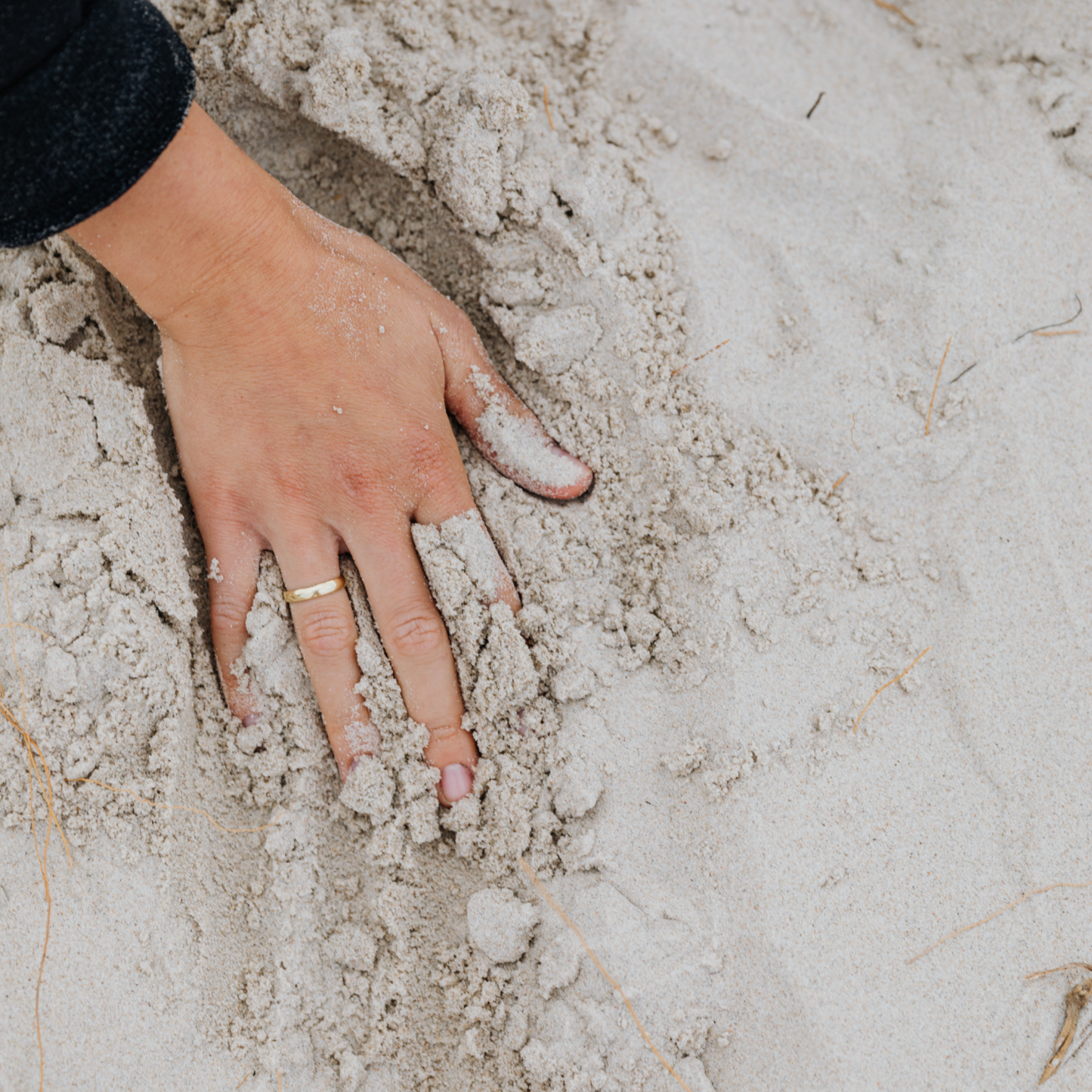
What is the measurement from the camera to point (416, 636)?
1.66 meters

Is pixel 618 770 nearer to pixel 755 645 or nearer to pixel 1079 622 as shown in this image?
pixel 755 645

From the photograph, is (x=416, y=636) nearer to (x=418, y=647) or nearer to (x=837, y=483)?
(x=418, y=647)

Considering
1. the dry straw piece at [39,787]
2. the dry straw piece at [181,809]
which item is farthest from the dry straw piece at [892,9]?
the dry straw piece at [39,787]

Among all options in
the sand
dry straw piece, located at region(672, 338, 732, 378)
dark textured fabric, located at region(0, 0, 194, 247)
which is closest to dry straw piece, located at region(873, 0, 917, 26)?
the sand

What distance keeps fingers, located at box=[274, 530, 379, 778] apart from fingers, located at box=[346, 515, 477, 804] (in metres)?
0.07

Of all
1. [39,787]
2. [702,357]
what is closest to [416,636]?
[39,787]

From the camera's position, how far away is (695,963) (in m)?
1.49

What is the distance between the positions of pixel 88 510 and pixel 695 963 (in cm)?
137

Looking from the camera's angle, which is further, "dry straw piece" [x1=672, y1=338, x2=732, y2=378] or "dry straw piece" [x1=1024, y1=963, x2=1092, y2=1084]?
"dry straw piece" [x1=672, y1=338, x2=732, y2=378]

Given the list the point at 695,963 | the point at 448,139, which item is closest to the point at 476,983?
the point at 695,963

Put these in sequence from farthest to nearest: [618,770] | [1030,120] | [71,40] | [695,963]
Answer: [1030,120], [618,770], [695,963], [71,40]

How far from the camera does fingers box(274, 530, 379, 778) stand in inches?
65.8

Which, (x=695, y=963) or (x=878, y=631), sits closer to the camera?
(x=695, y=963)

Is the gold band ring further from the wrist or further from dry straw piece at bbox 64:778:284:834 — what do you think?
the wrist
